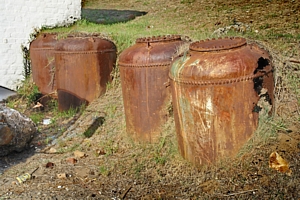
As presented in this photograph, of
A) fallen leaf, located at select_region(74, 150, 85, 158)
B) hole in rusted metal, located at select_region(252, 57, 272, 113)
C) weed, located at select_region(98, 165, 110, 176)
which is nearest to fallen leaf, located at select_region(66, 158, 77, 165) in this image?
fallen leaf, located at select_region(74, 150, 85, 158)

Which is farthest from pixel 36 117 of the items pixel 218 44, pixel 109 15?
pixel 109 15

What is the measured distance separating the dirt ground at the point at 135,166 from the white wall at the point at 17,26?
3.10 meters

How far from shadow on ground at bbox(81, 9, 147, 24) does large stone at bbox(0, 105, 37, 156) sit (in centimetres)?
584

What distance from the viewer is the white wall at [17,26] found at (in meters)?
8.88

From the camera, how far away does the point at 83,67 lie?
21.6 ft

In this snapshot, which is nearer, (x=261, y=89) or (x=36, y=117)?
(x=261, y=89)

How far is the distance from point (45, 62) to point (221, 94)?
494 cm

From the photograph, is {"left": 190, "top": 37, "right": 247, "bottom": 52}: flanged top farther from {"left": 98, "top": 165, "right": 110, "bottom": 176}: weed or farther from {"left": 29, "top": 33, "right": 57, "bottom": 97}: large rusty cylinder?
{"left": 29, "top": 33, "right": 57, "bottom": 97}: large rusty cylinder

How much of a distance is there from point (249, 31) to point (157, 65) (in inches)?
140

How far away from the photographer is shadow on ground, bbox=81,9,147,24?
11250 millimetres

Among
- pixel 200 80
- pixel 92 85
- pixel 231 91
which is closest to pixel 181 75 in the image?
pixel 200 80

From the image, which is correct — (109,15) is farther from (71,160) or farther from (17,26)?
(71,160)

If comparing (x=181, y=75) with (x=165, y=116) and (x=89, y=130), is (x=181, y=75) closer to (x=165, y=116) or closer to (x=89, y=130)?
(x=165, y=116)

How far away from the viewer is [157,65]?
15.6ft
